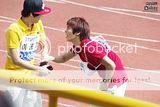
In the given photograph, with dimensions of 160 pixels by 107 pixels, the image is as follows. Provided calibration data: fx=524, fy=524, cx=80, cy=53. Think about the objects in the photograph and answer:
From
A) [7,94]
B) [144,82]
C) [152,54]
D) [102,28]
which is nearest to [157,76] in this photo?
[144,82]

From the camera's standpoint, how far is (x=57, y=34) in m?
10.4

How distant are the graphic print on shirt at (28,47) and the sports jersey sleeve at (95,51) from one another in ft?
2.02

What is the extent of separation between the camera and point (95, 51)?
5.04m

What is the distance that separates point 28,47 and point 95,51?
2.35 ft

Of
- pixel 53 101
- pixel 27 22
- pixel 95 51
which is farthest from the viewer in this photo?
pixel 27 22

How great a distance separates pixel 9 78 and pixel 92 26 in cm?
833

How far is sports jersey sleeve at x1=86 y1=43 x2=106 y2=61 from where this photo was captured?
5.03m

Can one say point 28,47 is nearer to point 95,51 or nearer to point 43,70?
point 43,70

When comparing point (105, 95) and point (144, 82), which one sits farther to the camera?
point (144, 82)

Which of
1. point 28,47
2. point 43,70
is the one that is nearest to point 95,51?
point 43,70

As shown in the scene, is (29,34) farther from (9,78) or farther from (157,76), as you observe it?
(157,76)

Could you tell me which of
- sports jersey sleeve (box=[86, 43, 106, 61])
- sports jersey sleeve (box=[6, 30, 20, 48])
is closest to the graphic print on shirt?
sports jersey sleeve (box=[6, 30, 20, 48])

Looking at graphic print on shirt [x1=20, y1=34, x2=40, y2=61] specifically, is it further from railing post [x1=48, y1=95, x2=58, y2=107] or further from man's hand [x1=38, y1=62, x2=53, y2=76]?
railing post [x1=48, y1=95, x2=58, y2=107]

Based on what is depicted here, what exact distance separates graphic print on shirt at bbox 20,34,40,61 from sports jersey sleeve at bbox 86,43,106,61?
616mm
